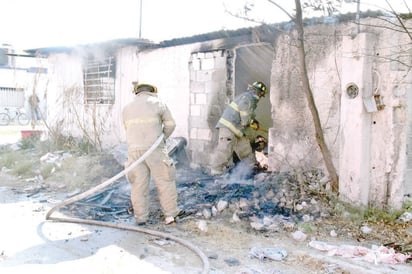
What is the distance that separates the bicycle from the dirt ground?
2138 centimetres

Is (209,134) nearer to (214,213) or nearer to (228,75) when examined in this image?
(228,75)

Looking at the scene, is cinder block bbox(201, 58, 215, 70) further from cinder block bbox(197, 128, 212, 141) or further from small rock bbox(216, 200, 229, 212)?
small rock bbox(216, 200, 229, 212)

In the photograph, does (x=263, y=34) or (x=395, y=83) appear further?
(x=263, y=34)

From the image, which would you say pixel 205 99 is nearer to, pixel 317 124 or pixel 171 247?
pixel 317 124

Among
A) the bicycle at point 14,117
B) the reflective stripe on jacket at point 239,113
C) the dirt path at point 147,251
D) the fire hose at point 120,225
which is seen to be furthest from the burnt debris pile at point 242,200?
the bicycle at point 14,117

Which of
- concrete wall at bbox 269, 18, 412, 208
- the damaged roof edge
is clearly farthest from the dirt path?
the damaged roof edge

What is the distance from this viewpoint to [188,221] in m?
6.34

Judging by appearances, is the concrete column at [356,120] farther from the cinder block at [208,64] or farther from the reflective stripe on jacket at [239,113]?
the cinder block at [208,64]

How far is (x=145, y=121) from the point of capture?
6.24m

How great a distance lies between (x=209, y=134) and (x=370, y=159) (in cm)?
355

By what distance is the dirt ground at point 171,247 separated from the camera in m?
4.67

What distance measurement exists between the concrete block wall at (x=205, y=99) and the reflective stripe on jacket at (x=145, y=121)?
9.41 feet

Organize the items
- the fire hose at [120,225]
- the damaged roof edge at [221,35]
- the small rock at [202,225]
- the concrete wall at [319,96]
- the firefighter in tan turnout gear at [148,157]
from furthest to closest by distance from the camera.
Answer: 1. the damaged roof edge at [221,35]
2. the concrete wall at [319,96]
3. the firefighter in tan turnout gear at [148,157]
4. the small rock at [202,225]
5. the fire hose at [120,225]

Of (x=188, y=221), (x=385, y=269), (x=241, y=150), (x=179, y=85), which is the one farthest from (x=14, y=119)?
(x=385, y=269)
